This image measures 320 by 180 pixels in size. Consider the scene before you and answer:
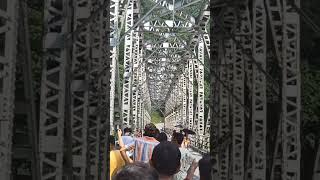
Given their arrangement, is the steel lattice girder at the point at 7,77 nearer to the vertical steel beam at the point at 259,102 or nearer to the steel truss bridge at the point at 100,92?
the steel truss bridge at the point at 100,92

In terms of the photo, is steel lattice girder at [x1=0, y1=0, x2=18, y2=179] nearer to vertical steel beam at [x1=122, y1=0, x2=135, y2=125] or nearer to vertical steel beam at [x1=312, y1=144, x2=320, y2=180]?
vertical steel beam at [x1=312, y1=144, x2=320, y2=180]

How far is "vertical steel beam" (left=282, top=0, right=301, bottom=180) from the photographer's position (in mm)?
9141

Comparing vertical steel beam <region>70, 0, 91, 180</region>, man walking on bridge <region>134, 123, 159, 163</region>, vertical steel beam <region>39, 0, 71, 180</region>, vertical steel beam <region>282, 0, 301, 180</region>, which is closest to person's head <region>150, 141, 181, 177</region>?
vertical steel beam <region>39, 0, 71, 180</region>

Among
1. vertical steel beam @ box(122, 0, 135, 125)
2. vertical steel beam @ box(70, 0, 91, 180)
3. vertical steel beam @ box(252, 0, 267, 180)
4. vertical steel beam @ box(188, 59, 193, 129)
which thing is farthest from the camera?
vertical steel beam @ box(188, 59, 193, 129)

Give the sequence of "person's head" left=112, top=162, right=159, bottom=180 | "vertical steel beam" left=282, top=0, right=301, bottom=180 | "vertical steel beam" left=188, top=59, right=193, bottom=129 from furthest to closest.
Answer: "vertical steel beam" left=188, top=59, right=193, bottom=129
"vertical steel beam" left=282, top=0, right=301, bottom=180
"person's head" left=112, top=162, right=159, bottom=180

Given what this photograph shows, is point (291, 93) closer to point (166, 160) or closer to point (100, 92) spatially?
point (166, 160)

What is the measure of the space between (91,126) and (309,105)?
4.33 meters

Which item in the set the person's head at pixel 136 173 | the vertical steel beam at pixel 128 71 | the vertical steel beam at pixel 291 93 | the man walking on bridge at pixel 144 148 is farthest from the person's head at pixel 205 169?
the vertical steel beam at pixel 128 71

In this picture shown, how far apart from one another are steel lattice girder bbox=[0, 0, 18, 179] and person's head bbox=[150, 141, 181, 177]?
78.9 inches

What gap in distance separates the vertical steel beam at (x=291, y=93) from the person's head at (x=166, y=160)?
290 cm

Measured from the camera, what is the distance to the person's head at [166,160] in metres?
6.79

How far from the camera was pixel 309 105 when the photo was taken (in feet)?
36.1

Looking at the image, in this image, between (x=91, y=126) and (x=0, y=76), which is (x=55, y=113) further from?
(x=91, y=126)

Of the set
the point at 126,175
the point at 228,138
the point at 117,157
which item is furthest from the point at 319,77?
the point at 126,175
